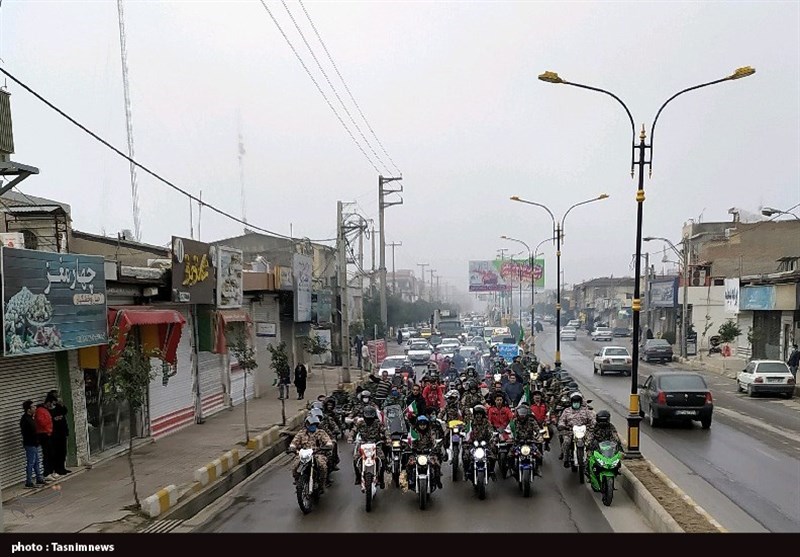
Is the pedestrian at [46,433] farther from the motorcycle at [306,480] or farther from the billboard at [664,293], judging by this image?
the billboard at [664,293]

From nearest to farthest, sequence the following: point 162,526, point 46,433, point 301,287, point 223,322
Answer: point 162,526, point 46,433, point 223,322, point 301,287

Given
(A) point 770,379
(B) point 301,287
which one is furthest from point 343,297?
(A) point 770,379

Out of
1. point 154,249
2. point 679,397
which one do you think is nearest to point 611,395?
point 679,397

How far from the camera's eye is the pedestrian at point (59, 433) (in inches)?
551

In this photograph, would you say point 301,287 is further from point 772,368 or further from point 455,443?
point 455,443

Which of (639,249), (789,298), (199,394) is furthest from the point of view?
(789,298)

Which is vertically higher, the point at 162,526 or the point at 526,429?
the point at 526,429

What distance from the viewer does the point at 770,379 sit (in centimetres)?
2805

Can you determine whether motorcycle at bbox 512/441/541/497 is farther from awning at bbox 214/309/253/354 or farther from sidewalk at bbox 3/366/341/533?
awning at bbox 214/309/253/354

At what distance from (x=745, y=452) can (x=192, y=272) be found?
14.4 metres

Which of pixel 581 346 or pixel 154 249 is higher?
pixel 154 249

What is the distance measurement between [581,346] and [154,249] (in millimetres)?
47226
